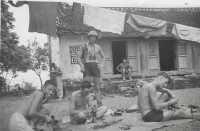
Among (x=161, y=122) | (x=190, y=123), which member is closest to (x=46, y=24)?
(x=161, y=122)

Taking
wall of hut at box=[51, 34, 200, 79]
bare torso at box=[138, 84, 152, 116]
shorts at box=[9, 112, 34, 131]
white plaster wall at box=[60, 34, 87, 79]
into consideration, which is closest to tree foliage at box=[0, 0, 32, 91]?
white plaster wall at box=[60, 34, 87, 79]

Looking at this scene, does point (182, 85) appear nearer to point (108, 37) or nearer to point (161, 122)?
point (108, 37)

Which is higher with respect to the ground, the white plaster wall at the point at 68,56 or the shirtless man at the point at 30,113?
the white plaster wall at the point at 68,56

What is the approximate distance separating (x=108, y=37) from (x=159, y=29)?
2.49 meters

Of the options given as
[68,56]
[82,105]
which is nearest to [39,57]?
[68,56]

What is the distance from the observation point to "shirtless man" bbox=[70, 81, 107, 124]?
166 inches

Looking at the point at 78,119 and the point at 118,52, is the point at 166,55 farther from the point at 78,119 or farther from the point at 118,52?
the point at 78,119

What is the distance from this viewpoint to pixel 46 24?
5.30 m

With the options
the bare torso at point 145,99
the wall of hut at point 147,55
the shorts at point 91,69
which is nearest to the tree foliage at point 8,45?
the shorts at point 91,69

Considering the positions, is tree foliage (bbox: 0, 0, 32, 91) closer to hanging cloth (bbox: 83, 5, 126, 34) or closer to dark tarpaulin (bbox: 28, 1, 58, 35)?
dark tarpaulin (bbox: 28, 1, 58, 35)

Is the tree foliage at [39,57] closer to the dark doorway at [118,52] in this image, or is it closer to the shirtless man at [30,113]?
the dark doorway at [118,52]

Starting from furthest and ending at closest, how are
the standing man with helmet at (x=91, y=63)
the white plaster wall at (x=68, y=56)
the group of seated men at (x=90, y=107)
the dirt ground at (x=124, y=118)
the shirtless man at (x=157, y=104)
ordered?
the white plaster wall at (x=68, y=56) < the standing man with helmet at (x=91, y=63) < the shirtless man at (x=157, y=104) < the dirt ground at (x=124, y=118) < the group of seated men at (x=90, y=107)

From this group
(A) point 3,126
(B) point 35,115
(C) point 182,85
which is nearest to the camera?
(B) point 35,115

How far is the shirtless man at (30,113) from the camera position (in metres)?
3.36
